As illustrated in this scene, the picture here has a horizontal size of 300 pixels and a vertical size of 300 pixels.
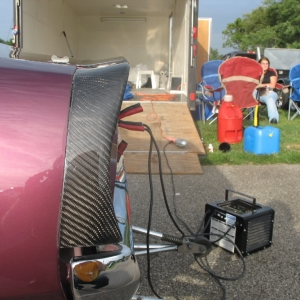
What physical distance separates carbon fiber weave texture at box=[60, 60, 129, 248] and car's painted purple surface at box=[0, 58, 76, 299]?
0.11 feet

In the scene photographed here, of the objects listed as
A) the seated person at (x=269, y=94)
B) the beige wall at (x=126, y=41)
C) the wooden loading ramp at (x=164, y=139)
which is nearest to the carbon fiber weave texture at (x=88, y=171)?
the wooden loading ramp at (x=164, y=139)

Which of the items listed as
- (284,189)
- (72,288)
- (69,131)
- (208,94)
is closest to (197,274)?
(72,288)

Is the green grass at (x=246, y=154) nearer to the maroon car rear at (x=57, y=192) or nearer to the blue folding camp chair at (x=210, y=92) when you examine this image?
the blue folding camp chair at (x=210, y=92)

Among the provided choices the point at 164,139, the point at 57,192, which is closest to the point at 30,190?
the point at 57,192

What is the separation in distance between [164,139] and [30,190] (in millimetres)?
4371

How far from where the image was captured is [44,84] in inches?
53.9

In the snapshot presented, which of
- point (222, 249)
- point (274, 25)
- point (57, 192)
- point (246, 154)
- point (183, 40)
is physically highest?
point (274, 25)

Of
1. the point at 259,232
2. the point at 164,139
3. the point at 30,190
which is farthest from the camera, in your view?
the point at 164,139

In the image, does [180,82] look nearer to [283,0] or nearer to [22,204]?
[22,204]

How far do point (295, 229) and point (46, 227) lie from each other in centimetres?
252

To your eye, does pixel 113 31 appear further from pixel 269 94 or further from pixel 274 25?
pixel 274 25

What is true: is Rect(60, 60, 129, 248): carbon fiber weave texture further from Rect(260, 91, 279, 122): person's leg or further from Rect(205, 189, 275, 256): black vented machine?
Rect(260, 91, 279, 122): person's leg

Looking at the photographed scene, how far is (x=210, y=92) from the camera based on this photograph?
823 centimetres

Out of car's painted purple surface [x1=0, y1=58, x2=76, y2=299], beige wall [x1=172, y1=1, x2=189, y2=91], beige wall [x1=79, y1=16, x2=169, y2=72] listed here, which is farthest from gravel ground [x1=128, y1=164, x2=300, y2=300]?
beige wall [x1=79, y1=16, x2=169, y2=72]
